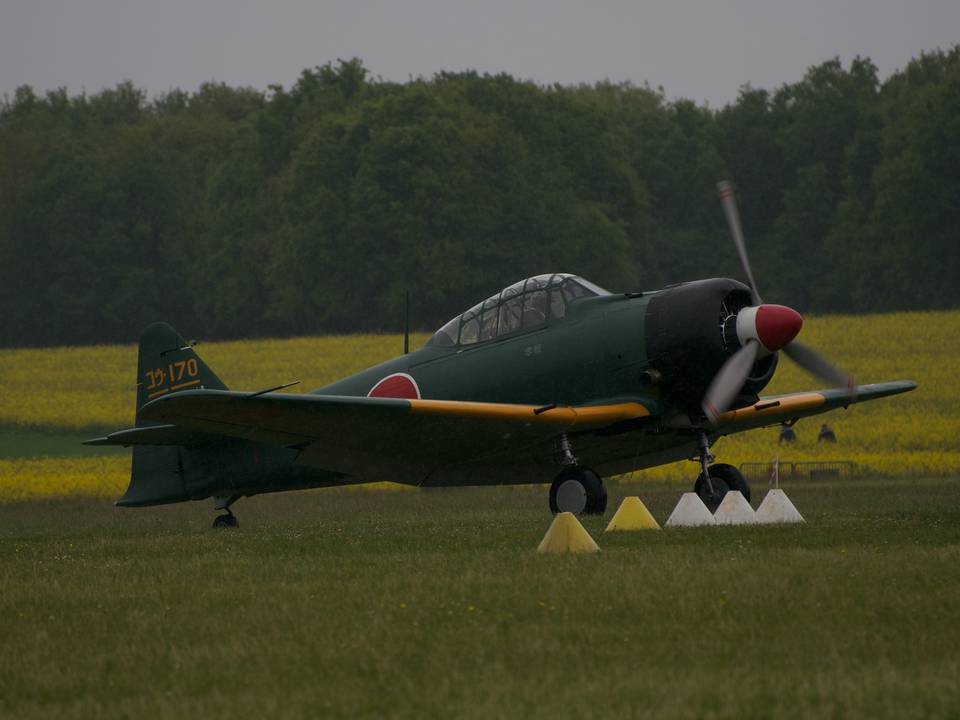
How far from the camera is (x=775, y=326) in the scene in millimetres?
15516

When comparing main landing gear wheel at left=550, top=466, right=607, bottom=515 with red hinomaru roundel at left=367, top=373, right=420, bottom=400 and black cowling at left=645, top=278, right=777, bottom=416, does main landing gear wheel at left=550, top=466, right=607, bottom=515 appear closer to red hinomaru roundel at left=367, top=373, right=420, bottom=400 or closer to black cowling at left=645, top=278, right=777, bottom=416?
black cowling at left=645, top=278, right=777, bottom=416

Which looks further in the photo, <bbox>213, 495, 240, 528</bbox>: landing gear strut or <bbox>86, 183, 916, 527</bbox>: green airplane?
<bbox>213, 495, 240, 528</bbox>: landing gear strut

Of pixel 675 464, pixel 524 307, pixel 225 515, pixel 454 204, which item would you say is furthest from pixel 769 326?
pixel 454 204

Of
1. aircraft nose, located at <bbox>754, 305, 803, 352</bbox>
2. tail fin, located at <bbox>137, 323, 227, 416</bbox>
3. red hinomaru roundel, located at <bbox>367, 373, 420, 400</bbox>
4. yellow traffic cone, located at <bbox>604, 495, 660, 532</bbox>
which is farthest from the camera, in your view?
tail fin, located at <bbox>137, 323, 227, 416</bbox>

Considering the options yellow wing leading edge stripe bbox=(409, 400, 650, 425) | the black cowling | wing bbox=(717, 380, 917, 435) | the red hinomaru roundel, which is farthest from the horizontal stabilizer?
wing bbox=(717, 380, 917, 435)

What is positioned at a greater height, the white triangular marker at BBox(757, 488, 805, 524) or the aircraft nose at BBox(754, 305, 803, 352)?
the aircraft nose at BBox(754, 305, 803, 352)

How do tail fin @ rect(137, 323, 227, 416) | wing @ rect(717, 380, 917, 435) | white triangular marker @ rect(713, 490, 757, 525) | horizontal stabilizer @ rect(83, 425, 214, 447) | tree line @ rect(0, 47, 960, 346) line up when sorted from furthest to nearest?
tree line @ rect(0, 47, 960, 346)
tail fin @ rect(137, 323, 227, 416)
wing @ rect(717, 380, 917, 435)
horizontal stabilizer @ rect(83, 425, 214, 447)
white triangular marker @ rect(713, 490, 757, 525)

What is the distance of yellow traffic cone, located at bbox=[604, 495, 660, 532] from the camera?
47.2 feet

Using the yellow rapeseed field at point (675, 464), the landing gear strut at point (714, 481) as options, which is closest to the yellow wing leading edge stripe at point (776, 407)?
the landing gear strut at point (714, 481)

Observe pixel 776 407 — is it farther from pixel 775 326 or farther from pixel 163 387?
pixel 163 387

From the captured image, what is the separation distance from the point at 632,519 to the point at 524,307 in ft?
12.0

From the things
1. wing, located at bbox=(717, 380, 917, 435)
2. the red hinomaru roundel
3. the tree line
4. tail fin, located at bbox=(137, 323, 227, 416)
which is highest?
the tree line

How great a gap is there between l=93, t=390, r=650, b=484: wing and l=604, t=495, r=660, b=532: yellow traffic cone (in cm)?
174

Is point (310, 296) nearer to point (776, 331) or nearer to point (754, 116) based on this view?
point (754, 116)
